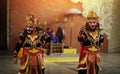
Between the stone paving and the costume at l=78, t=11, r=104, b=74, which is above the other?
the costume at l=78, t=11, r=104, b=74

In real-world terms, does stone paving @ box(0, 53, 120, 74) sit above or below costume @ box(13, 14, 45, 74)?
below

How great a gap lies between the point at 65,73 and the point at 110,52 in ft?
22.2

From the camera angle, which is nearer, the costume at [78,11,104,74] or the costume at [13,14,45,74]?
the costume at [13,14,45,74]

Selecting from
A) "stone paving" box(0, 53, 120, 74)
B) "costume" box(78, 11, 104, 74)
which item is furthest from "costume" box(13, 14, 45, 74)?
"stone paving" box(0, 53, 120, 74)

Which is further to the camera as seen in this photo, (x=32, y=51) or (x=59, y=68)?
(x=59, y=68)

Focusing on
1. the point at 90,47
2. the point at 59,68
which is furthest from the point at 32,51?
the point at 59,68

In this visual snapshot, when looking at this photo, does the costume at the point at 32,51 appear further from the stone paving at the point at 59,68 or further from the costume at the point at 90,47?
the stone paving at the point at 59,68

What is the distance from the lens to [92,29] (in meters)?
6.59

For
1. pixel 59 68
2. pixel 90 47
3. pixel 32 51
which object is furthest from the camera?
pixel 59 68

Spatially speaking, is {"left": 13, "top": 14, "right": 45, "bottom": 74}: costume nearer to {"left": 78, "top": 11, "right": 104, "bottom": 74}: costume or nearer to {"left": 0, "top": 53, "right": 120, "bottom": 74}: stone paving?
{"left": 78, "top": 11, "right": 104, "bottom": 74}: costume

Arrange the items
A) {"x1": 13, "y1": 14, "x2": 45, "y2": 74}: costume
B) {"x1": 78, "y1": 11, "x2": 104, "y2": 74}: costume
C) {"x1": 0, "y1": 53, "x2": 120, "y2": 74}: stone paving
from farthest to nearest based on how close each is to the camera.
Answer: {"x1": 0, "y1": 53, "x2": 120, "y2": 74}: stone paving < {"x1": 78, "y1": 11, "x2": 104, "y2": 74}: costume < {"x1": 13, "y1": 14, "x2": 45, "y2": 74}: costume

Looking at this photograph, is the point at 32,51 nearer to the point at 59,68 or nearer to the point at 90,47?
the point at 90,47

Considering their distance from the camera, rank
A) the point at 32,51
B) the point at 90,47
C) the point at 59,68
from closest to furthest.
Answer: the point at 32,51
the point at 90,47
the point at 59,68

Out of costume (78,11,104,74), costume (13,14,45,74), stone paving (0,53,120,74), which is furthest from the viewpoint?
stone paving (0,53,120,74)
